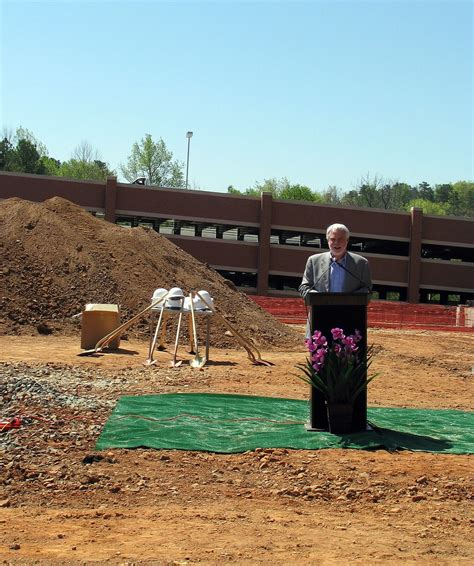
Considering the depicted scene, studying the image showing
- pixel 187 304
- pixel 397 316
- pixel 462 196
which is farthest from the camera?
pixel 462 196

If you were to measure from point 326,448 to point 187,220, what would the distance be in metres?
45.9

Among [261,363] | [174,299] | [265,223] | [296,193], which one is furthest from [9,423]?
[296,193]

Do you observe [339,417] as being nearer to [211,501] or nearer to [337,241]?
[337,241]

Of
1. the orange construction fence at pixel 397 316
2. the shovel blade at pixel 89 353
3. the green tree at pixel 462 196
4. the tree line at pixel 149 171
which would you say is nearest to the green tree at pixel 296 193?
the tree line at pixel 149 171

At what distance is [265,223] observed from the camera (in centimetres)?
5375

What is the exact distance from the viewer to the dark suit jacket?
29.7 feet

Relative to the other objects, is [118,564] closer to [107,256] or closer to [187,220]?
[107,256]

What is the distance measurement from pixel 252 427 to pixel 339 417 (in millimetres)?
1015

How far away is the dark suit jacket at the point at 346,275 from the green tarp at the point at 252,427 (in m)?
1.44

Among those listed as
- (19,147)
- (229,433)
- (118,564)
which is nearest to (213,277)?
(229,433)

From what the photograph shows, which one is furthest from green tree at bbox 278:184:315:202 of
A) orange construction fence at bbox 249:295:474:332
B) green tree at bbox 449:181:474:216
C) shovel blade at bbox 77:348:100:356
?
shovel blade at bbox 77:348:100:356

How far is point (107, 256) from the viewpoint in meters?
27.0

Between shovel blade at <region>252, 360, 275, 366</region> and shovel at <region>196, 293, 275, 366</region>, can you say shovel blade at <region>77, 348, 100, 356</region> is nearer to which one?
shovel at <region>196, 293, 275, 366</region>

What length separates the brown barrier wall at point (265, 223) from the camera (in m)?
52.8
